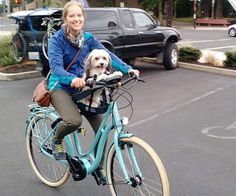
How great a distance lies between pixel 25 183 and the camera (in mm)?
4680

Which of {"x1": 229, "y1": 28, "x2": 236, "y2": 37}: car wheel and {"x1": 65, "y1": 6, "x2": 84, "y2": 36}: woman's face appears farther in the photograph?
{"x1": 229, "y1": 28, "x2": 236, "y2": 37}: car wheel

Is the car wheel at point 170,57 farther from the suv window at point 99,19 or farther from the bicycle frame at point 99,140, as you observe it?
the bicycle frame at point 99,140

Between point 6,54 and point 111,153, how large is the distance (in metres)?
10.5

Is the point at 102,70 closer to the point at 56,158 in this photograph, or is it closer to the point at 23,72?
the point at 56,158

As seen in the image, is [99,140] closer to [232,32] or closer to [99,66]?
[99,66]

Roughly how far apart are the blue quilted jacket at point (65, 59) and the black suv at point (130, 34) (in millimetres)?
6470

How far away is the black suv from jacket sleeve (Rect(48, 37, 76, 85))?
6.60 m

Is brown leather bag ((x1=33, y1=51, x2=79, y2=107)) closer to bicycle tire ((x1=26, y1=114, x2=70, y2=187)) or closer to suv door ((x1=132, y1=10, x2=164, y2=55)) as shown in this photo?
bicycle tire ((x1=26, y1=114, x2=70, y2=187))

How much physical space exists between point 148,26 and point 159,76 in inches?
68.5

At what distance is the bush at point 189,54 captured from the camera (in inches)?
531

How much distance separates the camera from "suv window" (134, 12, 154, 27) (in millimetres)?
12445

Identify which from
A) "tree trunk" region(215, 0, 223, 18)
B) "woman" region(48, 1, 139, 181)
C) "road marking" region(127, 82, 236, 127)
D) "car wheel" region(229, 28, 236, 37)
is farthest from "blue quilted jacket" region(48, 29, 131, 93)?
"tree trunk" region(215, 0, 223, 18)

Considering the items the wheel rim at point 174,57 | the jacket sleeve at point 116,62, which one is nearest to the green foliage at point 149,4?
the wheel rim at point 174,57

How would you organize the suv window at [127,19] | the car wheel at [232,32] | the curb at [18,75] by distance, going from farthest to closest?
the car wheel at [232,32], the suv window at [127,19], the curb at [18,75]
